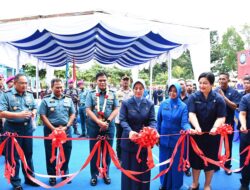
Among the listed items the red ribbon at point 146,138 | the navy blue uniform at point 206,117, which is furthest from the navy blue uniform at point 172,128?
the red ribbon at point 146,138

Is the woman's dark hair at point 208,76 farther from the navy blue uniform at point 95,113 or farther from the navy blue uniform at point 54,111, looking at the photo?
the navy blue uniform at point 54,111

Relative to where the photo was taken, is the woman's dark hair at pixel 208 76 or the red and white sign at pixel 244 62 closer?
the woman's dark hair at pixel 208 76

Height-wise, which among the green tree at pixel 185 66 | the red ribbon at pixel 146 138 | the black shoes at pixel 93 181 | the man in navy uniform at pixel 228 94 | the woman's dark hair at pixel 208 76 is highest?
the green tree at pixel 185 66

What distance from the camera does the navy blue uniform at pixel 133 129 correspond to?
11.2 feet

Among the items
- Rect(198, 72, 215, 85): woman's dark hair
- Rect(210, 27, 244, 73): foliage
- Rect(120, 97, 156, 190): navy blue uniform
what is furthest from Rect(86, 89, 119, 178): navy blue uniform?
Rect(210, 27, 244, 73): foliage

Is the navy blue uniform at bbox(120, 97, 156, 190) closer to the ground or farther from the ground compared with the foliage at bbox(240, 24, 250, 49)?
closer to the ground

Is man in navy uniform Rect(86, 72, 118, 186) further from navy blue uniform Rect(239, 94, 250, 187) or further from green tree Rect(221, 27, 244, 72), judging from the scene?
green tree Rect(221, 27, 244, 72)

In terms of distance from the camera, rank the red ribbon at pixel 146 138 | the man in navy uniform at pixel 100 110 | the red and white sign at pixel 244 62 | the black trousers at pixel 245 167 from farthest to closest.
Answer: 1. the red and white sign at pixel 244 62
2. the man in navy uniform at pixel 100 110
3. the black trousers at pixel 245 167
4. the red ribbon at pixel 146 138

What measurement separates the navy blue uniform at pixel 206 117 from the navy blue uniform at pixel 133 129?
0.64 m

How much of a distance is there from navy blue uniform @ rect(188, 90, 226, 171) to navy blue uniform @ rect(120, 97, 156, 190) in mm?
645

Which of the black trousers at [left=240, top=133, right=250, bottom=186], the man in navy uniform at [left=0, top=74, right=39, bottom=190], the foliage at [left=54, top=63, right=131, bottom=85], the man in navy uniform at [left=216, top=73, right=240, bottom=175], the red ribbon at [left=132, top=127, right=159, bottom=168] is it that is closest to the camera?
the red ribbon at [left=132, top=127, right=159, bottom=168]

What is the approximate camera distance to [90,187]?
4.26 m

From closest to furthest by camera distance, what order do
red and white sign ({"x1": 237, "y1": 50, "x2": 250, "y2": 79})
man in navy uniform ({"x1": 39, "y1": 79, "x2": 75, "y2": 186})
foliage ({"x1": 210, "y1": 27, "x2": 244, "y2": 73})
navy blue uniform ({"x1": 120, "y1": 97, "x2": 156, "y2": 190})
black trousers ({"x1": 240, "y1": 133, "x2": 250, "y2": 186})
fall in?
navy blue uniform ({"x1": 120, "y1": 97, "x2": 156, "y2": 190}), black trousers ({"x1": 240, "y1": 133, "x2": 250, "y2": 186}), man in navy uniform ({"x1": 39, "y1": 79, "x2": 75, "y2": 186}), red and white sign ({"x1": 237, "y1": 50, "x2": 250, "y2": 79}), foliage ({"x1": 210, "y1": 27, "x2": 244, "y2": 73})

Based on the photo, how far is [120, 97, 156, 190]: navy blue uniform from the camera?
11.2 ft
